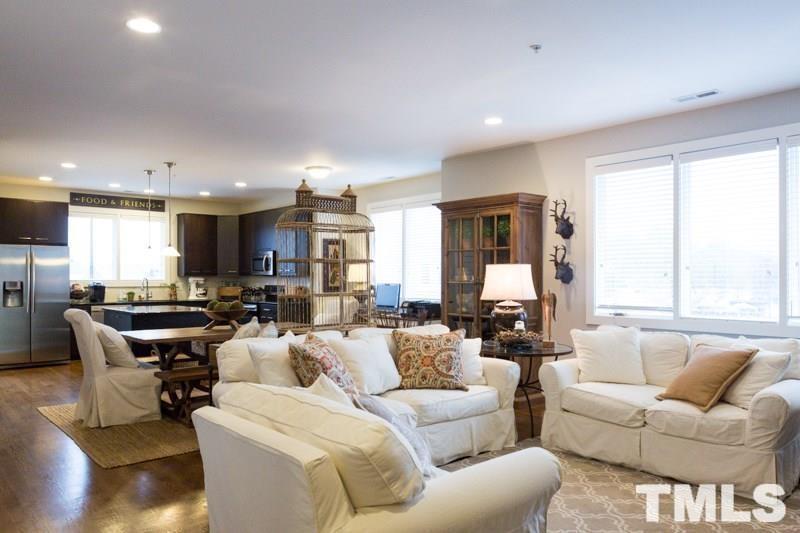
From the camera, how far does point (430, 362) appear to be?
3.98 meters

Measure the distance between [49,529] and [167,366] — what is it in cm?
226

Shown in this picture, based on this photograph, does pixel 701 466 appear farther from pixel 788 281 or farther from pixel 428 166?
pixel 428 166

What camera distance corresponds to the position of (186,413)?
196 inches

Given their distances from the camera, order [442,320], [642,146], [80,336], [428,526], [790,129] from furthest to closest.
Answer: [442,320] < [642,146] < [80,336] < [790,129] < [428,526]

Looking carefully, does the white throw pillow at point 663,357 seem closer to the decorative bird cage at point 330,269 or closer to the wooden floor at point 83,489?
the wooden floor at point 83,489

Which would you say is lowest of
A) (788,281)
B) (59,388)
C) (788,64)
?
(59,388)

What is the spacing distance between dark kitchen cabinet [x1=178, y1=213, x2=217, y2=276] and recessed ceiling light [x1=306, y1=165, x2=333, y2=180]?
324 centimetres

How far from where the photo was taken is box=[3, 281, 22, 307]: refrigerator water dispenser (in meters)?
7.82

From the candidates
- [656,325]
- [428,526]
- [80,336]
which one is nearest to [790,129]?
[656,325]

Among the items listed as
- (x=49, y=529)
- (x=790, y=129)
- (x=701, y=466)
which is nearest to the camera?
(x=49, y=529)

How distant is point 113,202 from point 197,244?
145cm

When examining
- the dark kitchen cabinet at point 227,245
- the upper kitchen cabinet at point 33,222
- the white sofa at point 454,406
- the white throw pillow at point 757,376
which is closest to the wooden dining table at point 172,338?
the white sofa at point 454,406

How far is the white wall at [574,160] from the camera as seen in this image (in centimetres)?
464

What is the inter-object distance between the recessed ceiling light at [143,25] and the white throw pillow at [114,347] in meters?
2.74
